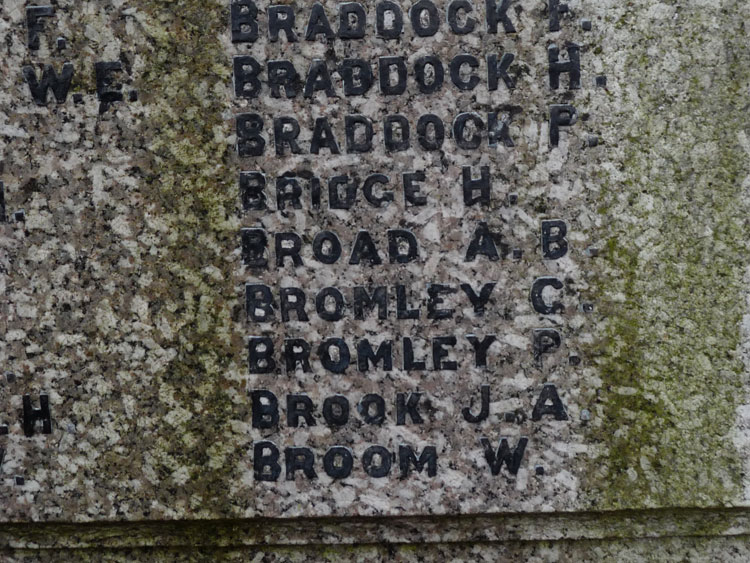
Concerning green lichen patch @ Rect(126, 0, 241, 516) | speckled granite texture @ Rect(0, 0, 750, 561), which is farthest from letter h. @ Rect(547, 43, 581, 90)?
green lichen patch @ Rect(126, 0, 241, 516)

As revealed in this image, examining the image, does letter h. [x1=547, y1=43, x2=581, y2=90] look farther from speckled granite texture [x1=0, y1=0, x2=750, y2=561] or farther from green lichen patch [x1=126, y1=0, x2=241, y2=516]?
green lichen patch [x1=126, y1=0, x2=241, y2=516]

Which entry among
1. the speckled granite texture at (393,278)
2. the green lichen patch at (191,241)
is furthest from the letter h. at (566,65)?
the green lichen patch at (191,241)

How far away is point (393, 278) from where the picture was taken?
155 centimetres

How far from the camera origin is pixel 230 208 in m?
1.56

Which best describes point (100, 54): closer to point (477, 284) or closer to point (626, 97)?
point (477, 284)

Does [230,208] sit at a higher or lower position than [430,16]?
lower

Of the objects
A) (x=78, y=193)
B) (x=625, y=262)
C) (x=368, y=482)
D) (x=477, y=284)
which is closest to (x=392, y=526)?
(x=368, y=482)

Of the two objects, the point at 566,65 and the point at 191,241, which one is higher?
the point at 566,65

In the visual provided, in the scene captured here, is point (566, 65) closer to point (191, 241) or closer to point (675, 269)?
point (675, 269)

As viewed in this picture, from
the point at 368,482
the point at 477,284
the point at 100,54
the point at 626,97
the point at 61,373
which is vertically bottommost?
the point at 368,482

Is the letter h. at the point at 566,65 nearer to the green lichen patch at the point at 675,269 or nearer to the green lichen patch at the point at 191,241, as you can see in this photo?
the green lichen patch at the point at 675,269

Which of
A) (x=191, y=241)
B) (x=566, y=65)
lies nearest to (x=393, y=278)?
(x=191, y=241)

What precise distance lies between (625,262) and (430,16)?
2.05ft

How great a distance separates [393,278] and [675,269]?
1.85 ft
